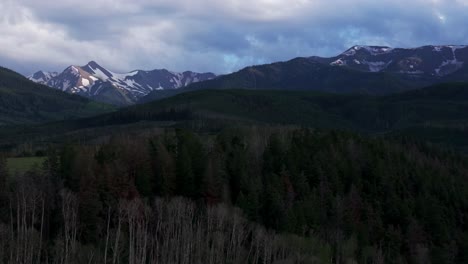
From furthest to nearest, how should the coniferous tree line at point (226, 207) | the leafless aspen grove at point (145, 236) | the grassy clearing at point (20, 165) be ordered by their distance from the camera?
the grassy clearing at point (20, 165)
the coniferous tree line at point (226, 207)
the leafless aspen grove at point (145, 236)

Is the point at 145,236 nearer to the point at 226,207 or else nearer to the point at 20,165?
the point at 226,207

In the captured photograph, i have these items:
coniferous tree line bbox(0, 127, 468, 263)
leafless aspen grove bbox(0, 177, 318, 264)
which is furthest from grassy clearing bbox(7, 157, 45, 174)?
leafless aspen grove bbox(0, 177, 318, 264)

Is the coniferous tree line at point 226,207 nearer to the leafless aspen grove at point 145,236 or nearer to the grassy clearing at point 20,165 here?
the leafless aspen grove at point 145,236

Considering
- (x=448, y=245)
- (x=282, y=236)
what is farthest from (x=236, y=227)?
(x=448, y=245)

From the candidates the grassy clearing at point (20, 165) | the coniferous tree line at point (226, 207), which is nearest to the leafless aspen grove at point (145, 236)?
the coniferous tree line at point (226, 207)

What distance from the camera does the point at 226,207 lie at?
102 meters

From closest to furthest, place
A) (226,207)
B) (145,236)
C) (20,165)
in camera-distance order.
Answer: (145,236) → (226,207) → (20,165)

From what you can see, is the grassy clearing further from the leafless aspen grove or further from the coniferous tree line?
the leafless aspen grove

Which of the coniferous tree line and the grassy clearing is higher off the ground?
the grassy clearing

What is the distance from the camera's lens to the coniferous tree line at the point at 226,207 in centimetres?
9125

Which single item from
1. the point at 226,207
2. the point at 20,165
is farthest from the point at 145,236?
the point at 20,165

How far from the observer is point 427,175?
143m

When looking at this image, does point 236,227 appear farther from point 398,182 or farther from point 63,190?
point 398,182

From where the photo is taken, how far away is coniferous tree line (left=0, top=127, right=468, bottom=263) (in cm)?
9125
